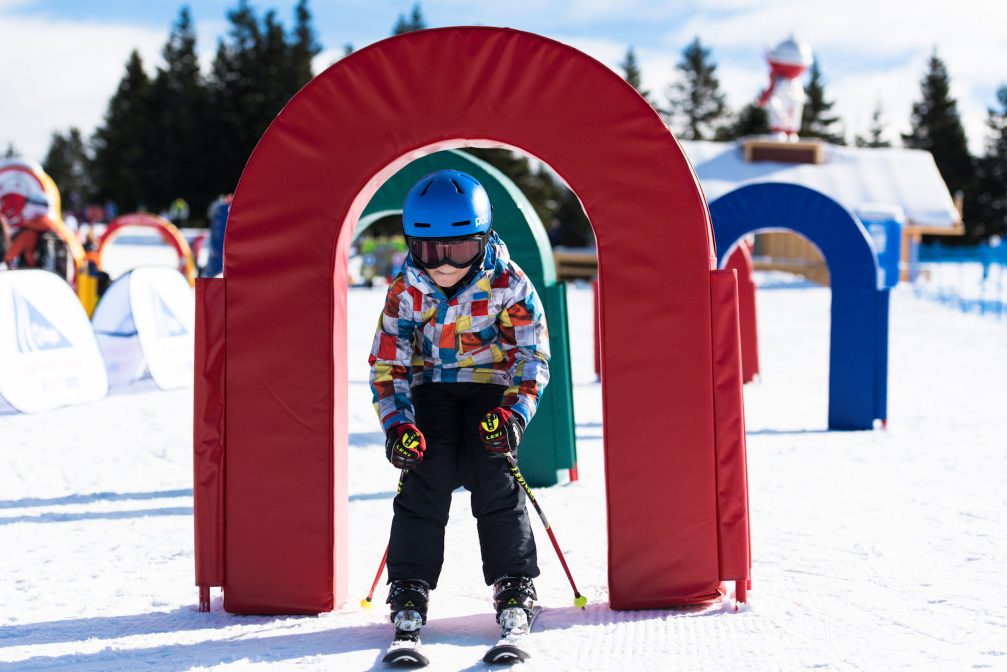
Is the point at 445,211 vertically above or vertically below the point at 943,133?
below

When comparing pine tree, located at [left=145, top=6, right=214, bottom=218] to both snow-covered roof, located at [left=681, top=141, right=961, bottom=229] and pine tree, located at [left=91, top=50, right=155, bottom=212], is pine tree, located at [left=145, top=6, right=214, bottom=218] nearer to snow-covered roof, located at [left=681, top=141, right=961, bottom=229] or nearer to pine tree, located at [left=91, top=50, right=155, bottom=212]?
pine tree, located at [left=91, top=50, right=155, bottom=212]

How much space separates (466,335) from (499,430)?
44cm

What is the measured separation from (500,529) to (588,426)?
5176 mm

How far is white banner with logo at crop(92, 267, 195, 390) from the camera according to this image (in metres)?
10.2

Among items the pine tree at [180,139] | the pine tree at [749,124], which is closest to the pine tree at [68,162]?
the pine tree at [180,139]

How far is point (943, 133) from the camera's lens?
2212 inches

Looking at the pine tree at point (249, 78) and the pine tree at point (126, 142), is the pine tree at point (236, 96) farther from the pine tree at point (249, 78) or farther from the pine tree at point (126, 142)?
the pine tree at point (126, 142)

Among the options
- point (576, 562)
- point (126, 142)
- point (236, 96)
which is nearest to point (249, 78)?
point (236, 96)

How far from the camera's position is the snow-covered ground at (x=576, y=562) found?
11.2 ft

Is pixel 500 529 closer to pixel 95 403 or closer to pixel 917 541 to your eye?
pixel 917 541

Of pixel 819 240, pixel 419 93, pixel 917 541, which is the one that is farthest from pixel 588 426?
pixel 419 93

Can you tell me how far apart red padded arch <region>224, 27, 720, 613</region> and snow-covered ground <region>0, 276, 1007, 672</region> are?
0.26m

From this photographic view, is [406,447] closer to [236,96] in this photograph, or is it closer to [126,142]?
[236,96]

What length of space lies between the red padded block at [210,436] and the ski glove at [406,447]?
2.78ft
